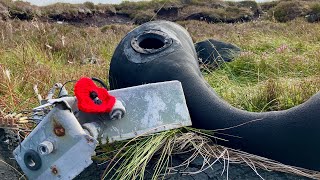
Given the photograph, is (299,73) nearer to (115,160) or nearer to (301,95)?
(301,95)

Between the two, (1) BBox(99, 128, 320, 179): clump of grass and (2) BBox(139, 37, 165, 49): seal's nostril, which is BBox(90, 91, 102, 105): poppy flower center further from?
(2) BBox(139, 37, 165, 49): seal's nostril

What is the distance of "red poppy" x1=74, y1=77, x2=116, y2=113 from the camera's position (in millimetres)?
2543

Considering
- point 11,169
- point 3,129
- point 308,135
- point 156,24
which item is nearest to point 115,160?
point 11,169

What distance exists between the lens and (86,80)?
262cm

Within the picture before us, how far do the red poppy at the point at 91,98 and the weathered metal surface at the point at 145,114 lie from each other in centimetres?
8

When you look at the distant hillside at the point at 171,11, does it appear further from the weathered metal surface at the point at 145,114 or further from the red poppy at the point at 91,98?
the red poppy at the point at 91,98

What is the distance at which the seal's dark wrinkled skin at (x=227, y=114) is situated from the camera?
2533mm

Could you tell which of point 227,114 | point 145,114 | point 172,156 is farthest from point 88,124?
point 227,114

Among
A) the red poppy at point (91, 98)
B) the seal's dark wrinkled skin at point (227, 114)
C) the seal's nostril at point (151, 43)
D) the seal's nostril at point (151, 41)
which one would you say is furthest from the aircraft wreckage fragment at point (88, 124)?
the seal's nostril at point (151, 43)

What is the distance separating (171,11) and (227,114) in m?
33.9

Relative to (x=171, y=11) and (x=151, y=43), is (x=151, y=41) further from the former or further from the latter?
(x=171, y=11)

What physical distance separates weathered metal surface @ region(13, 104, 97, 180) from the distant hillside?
2552cm

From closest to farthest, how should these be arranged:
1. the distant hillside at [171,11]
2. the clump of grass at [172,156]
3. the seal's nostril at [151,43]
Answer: the clump of grass at [172,156]
the seal's nostril at [151,43]
the distant hillside at [171,11]

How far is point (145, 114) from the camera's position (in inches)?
106
